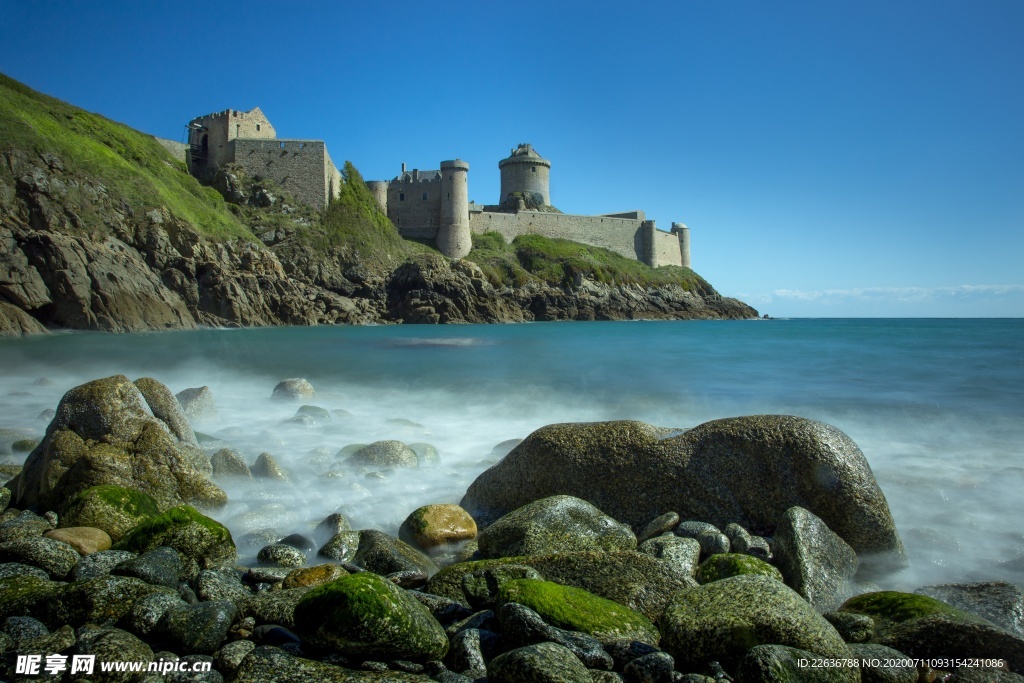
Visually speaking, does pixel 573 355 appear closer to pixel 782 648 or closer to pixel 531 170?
pixel 782 648

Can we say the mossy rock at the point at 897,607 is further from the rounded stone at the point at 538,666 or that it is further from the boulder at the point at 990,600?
the rounded stone at the point at 538,666

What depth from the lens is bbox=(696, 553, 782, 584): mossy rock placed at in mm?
4031

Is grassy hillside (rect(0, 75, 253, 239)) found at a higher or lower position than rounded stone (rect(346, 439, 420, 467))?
higher

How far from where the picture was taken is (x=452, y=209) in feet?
208

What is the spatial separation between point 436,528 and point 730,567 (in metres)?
2.31

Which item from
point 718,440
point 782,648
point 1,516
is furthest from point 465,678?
point 1,516

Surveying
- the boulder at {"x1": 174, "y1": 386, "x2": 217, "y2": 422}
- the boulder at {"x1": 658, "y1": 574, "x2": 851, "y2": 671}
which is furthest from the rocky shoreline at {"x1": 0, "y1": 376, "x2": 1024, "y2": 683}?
the boulder at {"x1": 174, "y1": 386, "x2": 217, "y2": 422}

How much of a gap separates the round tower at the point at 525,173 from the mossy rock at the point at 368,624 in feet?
241

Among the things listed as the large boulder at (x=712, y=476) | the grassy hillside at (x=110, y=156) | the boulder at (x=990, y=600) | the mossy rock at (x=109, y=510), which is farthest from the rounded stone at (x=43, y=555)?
the grassy hillside at (x=110, y=156)

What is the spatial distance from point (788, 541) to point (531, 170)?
7418 centimetres

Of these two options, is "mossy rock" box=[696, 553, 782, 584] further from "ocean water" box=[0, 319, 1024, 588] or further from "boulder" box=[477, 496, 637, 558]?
"ocean water" box=[0, 319, 1024, 588]

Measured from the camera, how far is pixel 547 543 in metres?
4.56

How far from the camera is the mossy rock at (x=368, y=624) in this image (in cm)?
307

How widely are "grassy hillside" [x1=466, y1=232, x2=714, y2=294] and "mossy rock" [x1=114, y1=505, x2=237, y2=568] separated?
54988 millimetres
